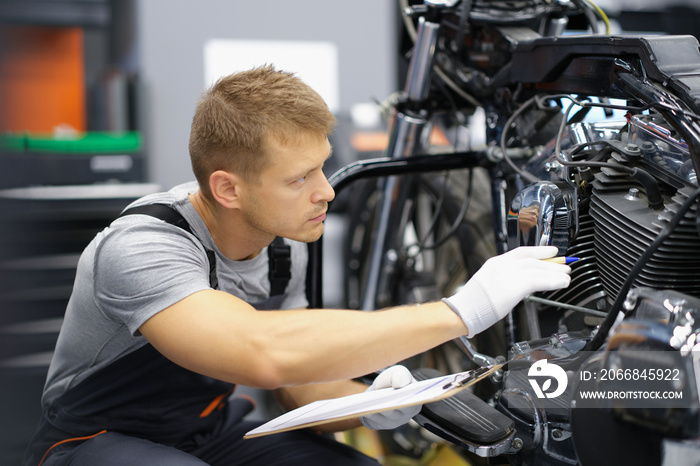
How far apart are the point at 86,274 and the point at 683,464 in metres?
0.84

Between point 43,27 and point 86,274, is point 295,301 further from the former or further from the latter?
point 43,27

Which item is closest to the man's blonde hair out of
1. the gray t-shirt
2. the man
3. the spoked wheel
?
the man

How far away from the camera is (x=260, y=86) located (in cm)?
98

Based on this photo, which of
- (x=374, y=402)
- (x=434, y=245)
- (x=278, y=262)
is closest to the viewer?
(x=374, y=402)

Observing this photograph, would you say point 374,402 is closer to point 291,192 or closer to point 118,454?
point 291,192

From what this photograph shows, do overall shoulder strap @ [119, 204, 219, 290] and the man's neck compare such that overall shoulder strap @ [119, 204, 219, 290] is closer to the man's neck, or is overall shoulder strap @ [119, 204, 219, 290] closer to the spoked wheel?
the man's neck

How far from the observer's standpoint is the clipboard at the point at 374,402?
80 cm

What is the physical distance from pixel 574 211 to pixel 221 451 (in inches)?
28.7

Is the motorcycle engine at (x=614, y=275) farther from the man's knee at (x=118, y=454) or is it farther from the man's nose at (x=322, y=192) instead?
the man's knee at (x=118, y=454)

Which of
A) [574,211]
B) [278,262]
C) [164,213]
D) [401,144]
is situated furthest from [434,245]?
[164,213]

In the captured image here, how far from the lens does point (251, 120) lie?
938mm

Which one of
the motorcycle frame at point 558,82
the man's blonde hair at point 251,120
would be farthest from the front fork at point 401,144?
the man's blonde hair at point 251,120

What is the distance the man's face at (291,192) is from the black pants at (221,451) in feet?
1.25

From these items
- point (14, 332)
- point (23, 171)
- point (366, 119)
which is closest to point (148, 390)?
point (14, 332)
